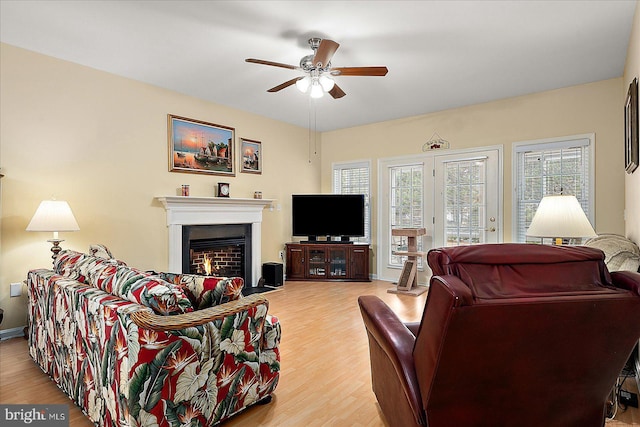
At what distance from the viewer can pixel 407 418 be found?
1.50 metres

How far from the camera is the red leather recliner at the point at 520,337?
110 cm

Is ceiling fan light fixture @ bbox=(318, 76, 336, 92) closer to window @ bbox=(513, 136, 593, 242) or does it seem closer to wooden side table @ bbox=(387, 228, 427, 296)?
wooden side table @ bbox=(387, 228, 427, 296)

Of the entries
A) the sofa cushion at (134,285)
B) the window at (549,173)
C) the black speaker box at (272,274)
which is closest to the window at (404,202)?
the window at (549,173)

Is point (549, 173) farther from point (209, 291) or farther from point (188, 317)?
point (188, 317)

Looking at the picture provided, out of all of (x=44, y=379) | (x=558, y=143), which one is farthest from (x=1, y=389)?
(x=558, y=143)

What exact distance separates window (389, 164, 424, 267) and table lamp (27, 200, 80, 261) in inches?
178

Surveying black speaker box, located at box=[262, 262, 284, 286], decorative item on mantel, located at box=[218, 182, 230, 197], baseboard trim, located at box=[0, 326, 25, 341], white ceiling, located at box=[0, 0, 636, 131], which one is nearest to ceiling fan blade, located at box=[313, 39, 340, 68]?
white ceiling, located at box=[0, 0, 636, 131]

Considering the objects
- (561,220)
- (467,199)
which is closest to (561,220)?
(561,220)

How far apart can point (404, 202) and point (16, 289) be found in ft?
16.8

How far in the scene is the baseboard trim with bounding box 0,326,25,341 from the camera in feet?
10.8

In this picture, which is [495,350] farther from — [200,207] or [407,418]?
[200,207]

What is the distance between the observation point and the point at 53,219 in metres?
3.15

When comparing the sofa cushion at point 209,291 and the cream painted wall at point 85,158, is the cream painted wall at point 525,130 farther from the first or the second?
the sofa cushion at point 209,291

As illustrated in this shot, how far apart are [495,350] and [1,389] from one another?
305 cm
